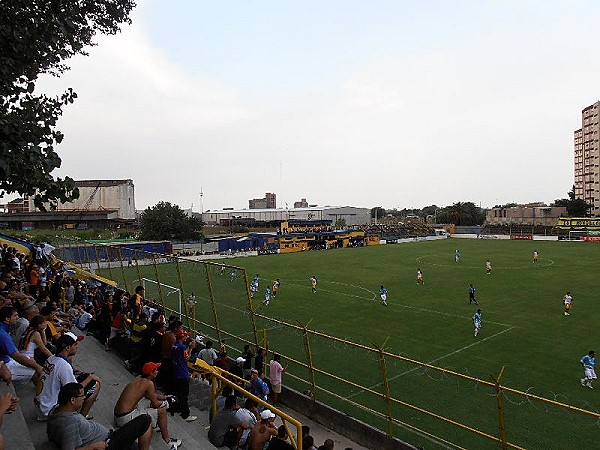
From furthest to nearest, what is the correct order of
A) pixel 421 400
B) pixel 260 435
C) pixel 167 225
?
pixel 167 225, pixel 421 400, pixel 260 435

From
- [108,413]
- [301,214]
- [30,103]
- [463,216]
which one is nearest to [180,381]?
[108,413]

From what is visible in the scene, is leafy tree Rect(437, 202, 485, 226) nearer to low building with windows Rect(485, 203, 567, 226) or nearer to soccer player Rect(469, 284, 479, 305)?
low building with windows Rect(485, 203, 567, 226)

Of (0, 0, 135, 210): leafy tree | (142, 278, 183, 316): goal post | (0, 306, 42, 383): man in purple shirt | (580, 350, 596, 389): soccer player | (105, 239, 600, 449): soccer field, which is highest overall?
(0, 0, 135, 210): leafy tree

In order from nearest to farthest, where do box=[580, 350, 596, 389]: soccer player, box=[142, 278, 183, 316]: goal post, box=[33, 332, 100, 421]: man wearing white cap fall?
box=[33, 332, 100, 421]: man wearing white cap < box=[580, 350, 596, 389]: soccer player < box=[142, 278, 183, 316]: goal post

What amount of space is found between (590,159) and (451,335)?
129 m

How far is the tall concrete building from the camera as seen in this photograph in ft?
396

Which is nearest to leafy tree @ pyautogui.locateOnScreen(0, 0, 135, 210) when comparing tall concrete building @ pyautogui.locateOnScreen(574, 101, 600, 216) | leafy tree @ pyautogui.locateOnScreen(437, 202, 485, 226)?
leafy tree @ pyautogui.locateOnScreen(437, 202, 485, 226)

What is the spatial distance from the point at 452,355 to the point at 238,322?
1023cm

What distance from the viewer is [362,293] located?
105 ft

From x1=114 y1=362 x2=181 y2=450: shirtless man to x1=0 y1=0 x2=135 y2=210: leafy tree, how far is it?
301 centimetres

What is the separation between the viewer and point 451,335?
20.5 meters

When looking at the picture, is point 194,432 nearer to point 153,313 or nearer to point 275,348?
point 153,313

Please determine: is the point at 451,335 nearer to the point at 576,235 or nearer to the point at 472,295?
the point at 472,295

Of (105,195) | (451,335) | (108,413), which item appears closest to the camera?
(108,413)
